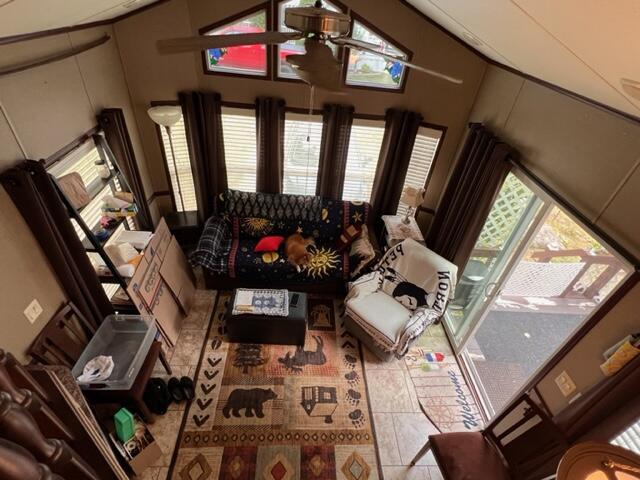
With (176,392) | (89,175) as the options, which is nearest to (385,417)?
(176,392)

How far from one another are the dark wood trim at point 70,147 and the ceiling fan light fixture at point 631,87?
3525mm

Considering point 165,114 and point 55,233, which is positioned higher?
point 165,114

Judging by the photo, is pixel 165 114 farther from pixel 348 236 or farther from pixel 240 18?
pixel 348 236

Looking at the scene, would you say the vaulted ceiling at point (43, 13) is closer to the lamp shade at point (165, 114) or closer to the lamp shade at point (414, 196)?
the lamp shade at point (165, 114)

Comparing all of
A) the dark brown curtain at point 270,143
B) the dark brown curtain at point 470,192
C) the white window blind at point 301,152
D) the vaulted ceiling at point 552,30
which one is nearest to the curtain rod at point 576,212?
the dark brown curtain at point 470,192

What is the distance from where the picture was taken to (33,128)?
2.39 metres

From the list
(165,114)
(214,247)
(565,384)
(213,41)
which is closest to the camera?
(213,41)

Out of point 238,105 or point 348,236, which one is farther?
point 348,236

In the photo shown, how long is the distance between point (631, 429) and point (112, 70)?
5.11 metres

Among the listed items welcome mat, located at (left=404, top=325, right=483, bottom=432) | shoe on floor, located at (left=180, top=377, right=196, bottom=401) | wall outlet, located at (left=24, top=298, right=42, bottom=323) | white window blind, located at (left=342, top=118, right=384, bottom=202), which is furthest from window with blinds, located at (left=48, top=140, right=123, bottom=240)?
welcome mat, located at (left=404, top=325, right=483, bottom=432)

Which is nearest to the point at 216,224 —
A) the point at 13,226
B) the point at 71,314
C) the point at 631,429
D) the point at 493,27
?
the point at 71,314

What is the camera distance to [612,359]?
1.87m

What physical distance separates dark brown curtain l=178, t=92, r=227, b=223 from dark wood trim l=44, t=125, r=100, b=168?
3.37 feet

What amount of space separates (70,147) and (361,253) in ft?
10.1
